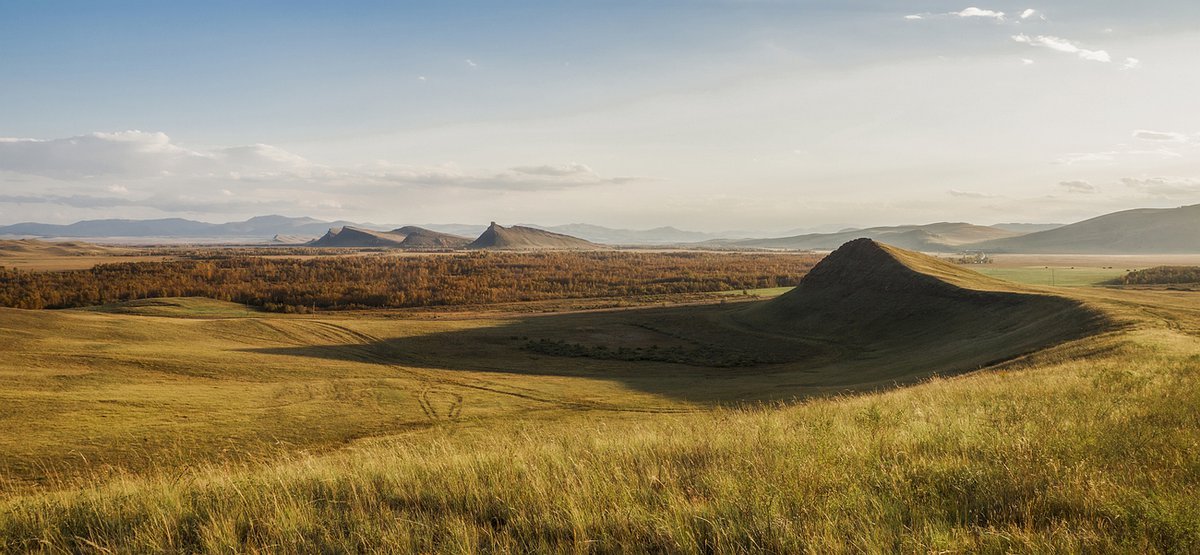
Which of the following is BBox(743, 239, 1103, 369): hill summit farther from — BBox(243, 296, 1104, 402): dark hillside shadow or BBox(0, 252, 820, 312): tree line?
BBox(0, 252, 820, 312): tree line

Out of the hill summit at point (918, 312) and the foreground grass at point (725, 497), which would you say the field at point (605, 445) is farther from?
the hill summit at point (918, 312)

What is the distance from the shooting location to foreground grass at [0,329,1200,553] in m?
4.53

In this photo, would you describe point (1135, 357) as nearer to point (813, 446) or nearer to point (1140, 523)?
point (813, 446)

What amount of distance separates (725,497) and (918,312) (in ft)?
112

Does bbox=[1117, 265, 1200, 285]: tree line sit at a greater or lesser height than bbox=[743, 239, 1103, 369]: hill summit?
greater

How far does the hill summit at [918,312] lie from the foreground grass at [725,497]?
17.4 metres

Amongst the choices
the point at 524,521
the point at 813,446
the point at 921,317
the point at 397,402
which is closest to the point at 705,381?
the point at 397,402

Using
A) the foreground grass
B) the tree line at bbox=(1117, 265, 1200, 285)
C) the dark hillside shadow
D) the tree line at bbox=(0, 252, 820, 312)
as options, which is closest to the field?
the foreground grass

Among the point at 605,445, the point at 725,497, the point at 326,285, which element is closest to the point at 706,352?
the point at 605,445

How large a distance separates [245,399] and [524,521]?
1673cm

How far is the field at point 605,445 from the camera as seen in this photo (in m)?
4.85

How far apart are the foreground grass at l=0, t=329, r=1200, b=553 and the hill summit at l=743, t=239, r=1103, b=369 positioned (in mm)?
17432

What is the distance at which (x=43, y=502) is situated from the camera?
6602 millimetres

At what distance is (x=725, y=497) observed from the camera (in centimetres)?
534
